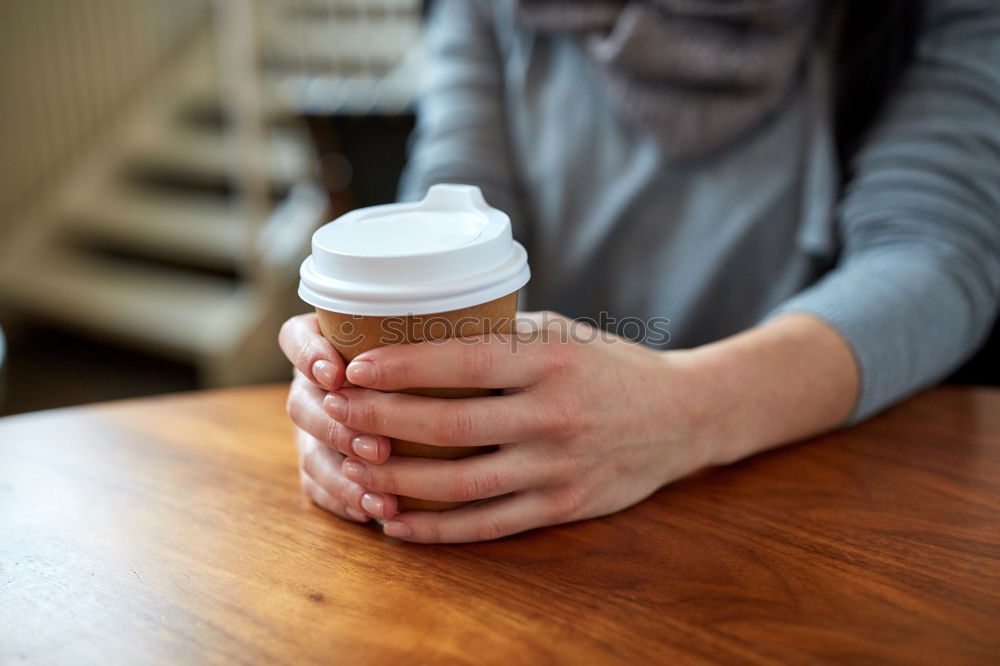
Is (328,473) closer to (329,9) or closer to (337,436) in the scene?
(337,436)

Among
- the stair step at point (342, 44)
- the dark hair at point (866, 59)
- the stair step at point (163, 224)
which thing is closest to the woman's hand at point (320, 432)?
the dark hair at point (866, 59)

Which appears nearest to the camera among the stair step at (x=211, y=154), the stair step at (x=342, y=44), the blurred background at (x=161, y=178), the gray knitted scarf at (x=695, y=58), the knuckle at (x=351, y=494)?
the knuckle at (x=351, y=494)

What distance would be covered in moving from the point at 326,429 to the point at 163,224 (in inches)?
105

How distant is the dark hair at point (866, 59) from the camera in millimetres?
889

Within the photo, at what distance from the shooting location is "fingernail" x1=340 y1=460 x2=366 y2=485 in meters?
0.55

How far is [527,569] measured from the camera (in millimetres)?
521

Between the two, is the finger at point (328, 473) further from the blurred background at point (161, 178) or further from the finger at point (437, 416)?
the blurred background at point (161, 178)

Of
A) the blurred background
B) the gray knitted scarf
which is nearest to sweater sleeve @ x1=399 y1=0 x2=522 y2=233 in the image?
the gray knitted scarf

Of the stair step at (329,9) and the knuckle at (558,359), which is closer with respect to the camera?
the knuckle at (558,359)

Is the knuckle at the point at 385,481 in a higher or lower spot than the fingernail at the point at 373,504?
higher

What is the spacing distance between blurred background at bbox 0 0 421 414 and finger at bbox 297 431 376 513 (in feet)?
6.63

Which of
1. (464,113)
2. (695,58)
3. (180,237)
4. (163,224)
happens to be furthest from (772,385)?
(163,224)

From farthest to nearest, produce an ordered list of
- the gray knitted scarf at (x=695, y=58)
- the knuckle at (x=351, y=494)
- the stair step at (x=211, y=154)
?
the stair step at (x=211, y=154), the gray knitted scarf at (x=695, y=58), the knuckle at (x=351, y=494)

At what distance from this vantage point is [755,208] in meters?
0.92
